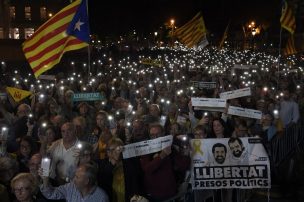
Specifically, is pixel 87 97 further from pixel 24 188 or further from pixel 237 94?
pixel 24 188

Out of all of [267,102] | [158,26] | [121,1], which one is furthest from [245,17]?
[267,102]

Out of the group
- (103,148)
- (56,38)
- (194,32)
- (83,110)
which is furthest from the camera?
(194,32)

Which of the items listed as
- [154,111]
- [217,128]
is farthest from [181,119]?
[217,128]

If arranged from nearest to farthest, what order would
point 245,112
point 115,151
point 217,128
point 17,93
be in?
point 115,151, point 217,128, point 245,112, point 17,93

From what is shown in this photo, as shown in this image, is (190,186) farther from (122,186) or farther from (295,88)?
(295,88)

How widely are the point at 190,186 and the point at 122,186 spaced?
45.0 inches

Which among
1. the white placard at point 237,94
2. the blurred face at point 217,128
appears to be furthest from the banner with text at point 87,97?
the blurred face at point 217,128

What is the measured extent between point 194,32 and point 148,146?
58.2ft

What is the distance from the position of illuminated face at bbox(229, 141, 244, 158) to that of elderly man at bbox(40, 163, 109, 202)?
2.04m

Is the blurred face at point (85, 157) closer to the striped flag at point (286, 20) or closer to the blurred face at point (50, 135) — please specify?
the blurred face at point (50, 135)

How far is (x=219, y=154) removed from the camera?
7.06m

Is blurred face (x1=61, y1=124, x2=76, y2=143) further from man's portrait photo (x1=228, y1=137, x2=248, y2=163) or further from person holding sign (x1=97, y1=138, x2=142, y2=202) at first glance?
man's portrait photo (x1=228, y1=137, x2=248, y2=163)

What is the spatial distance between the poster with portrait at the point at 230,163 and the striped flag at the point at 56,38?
3952mm

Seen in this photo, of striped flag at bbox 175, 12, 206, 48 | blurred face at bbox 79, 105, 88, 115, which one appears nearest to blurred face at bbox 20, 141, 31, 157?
blurred face at bbox 79, 105, 88, 115
